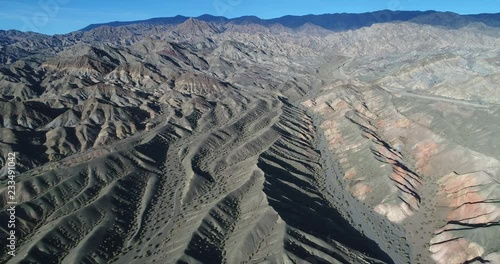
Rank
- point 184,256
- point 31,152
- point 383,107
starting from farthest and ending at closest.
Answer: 1. point 383,107
2. point 31,152
3. point 184,256

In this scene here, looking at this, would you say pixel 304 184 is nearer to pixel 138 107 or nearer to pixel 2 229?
pixel 2 229

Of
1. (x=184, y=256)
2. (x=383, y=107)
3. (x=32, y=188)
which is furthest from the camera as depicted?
(x=383, y=107)

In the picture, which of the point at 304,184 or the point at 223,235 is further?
the point at 304,184

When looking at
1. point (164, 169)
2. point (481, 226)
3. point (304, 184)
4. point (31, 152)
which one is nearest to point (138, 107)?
point (31, 152)

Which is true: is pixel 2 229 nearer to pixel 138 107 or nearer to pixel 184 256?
pixel 184 256

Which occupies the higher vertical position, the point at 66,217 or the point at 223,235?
the point at 66,217

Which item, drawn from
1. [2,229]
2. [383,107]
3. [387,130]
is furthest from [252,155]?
[383,107]

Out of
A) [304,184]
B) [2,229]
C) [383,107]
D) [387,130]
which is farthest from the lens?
[383,107]

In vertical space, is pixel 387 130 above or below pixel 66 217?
below

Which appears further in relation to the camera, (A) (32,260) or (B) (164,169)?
(B) (164,169)

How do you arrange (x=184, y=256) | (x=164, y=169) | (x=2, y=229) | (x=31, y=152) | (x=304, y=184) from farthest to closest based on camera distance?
(x=31, y=152) → (x=164, y=169) → (x=304, y=184) → (x=2, y=229) → (x=184, y=256)
